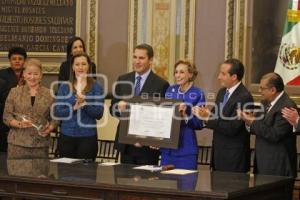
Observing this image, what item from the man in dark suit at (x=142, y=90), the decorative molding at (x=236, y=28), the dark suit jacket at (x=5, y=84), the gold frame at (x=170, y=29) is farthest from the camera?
the gold frame at (x=170, y=29)

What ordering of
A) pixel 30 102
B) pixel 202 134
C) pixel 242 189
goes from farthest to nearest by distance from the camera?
pixel 202 134 < pixel 30 102 < pixel 242 189

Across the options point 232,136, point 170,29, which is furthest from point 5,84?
point 232,136

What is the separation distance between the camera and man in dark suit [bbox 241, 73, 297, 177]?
6.15m

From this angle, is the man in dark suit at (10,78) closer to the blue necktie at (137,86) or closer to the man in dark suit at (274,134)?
the blue necktie at (137,86)

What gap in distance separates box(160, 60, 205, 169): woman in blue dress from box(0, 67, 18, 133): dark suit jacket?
187 centimetres

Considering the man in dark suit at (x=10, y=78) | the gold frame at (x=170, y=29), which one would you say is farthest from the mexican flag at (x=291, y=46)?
the man in dark suit at (x=10, y=78)

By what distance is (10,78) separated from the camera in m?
7.71

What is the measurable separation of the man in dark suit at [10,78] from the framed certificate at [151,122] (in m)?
1.61

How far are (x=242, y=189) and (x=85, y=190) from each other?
112 cm

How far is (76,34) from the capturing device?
9.14m

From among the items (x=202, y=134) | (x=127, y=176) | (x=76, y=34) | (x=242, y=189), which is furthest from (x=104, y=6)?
(x=242, y=189)

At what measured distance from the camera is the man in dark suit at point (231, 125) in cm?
634

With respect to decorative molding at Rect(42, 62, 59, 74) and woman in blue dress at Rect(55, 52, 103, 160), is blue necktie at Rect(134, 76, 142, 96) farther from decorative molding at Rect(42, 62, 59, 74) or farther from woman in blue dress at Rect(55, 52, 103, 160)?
decorative molding at Rect(42, 62, 59, 74)

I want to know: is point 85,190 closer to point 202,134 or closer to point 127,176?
point 127,176
